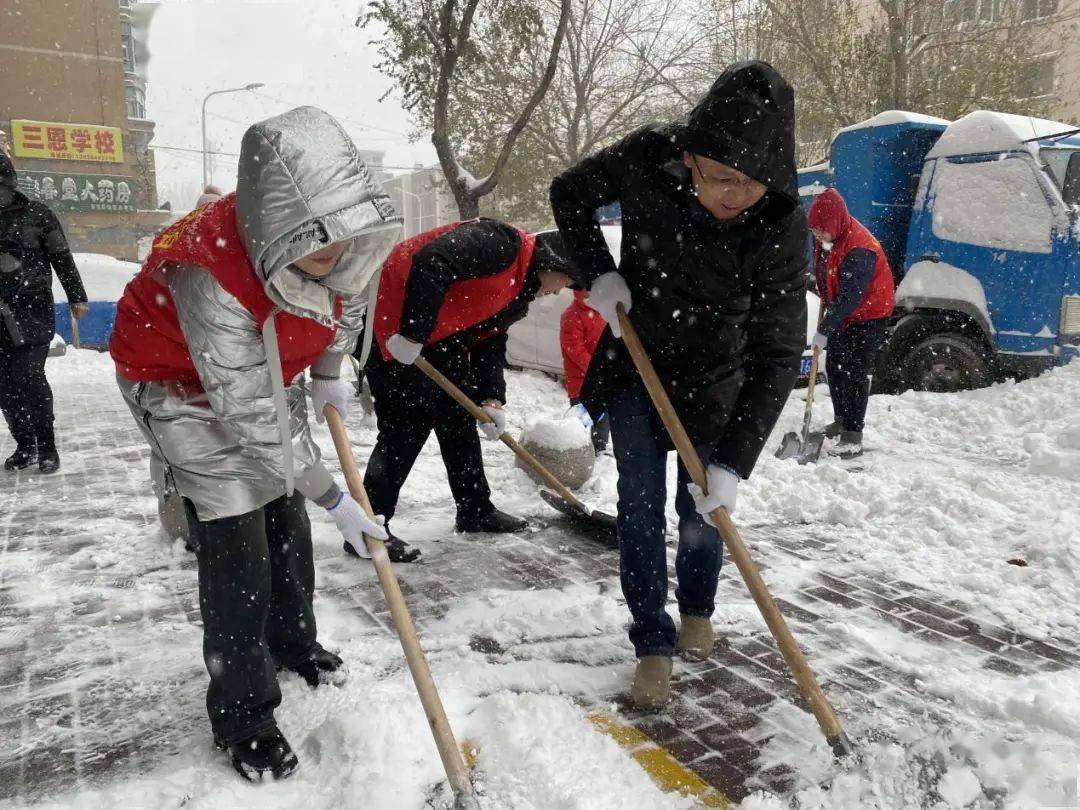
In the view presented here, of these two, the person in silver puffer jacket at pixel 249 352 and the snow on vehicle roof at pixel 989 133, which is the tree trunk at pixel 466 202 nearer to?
the snow on vehicle roof at pixel 989 133

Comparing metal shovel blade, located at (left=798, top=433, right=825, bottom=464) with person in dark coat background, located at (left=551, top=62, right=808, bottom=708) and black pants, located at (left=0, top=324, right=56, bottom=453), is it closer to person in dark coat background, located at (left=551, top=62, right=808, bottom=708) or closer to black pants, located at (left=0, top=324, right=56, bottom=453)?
person in dark coat background, located at (left=551, top=62, right=808, bottom=708)

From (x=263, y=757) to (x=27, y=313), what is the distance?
398 centimetres

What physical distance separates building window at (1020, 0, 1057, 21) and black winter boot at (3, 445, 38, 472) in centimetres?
1688

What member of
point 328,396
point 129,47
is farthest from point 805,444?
point 129,47

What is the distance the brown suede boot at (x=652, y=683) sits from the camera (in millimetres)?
2484

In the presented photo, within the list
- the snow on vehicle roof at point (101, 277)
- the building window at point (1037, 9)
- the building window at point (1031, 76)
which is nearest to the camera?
the snow on vehicle roof at point (101, 277)

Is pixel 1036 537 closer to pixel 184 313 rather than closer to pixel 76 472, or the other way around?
pixel 184 313

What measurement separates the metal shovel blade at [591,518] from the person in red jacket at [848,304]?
267cm


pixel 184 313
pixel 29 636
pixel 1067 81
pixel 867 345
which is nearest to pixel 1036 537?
pixel 867 345

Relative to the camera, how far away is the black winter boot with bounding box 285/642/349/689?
2.59 metres

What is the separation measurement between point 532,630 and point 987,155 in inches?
252

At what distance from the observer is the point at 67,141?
28062mm

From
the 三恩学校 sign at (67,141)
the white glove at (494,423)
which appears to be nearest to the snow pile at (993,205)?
the white glove at (494,423)

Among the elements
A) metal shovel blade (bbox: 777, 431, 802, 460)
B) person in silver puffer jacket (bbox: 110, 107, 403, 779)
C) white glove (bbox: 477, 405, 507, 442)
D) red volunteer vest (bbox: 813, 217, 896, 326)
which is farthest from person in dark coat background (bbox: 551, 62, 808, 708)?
red volunteer vest (bbox: 813, 217, 896, 326)
